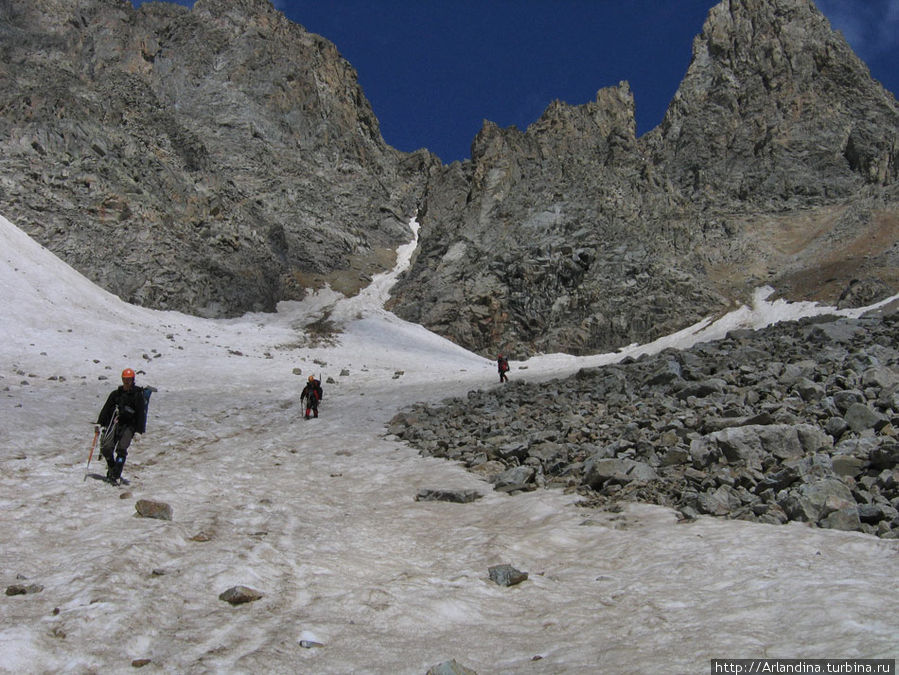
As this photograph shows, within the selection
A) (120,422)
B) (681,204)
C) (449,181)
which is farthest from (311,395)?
(449,181)

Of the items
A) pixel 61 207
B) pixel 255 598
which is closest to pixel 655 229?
pixel 61 207

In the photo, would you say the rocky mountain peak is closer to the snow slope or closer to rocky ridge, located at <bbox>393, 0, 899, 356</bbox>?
rocky ridge, located at <bbox>393, 0, 899, 356</bbox>

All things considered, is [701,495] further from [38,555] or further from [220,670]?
[38,555]

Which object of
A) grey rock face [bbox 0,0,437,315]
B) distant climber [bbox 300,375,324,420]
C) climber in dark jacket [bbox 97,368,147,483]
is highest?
grey rock face [bbox 0,0,437,315]

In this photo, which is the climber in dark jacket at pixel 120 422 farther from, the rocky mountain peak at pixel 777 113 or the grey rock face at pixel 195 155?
the rocky mountain peak at pixel 777 113

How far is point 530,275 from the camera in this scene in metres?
63.7

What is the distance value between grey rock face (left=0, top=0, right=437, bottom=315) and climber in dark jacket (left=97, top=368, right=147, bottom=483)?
40.5 meters

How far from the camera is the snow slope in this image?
4336 mm

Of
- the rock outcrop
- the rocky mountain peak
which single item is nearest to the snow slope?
the rock outcrop

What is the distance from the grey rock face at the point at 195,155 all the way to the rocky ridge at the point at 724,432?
40.9 metres

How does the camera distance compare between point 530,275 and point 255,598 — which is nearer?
point 255,598

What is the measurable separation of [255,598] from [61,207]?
52.8 meters

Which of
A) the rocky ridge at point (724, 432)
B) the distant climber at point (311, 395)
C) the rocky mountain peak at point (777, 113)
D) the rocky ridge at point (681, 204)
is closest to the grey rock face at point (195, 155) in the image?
the rocky ridge at point (681, 204)

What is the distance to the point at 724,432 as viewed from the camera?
9.02 metres
